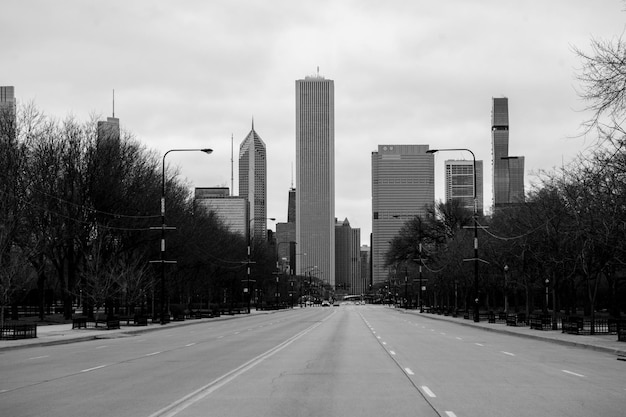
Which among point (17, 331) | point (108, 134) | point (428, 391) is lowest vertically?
point (17, 331)

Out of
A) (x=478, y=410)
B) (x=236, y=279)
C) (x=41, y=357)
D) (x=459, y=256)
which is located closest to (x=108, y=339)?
(x=41, y=357)

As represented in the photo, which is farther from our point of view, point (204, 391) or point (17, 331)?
point (17, 331)

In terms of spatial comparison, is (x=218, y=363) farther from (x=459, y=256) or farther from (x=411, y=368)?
(x=459, y=256)

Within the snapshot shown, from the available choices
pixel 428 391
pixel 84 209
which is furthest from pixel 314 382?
pixel 84 209

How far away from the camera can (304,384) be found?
16.7m

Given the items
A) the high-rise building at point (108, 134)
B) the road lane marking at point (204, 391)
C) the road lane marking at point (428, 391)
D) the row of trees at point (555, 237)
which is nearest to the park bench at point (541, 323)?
the row of trees at point (555, 237)

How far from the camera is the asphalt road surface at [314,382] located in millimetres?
13133

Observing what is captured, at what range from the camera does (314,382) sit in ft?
56.2

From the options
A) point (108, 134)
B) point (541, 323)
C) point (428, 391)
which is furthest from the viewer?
point (108, 134)

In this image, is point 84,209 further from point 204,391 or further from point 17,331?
point 204,391

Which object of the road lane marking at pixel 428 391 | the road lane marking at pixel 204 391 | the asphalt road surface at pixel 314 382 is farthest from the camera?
the road lane marking at pixel 428 391

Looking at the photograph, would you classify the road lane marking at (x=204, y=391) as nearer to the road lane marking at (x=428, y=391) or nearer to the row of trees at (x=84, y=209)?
the road lane marking at (x=428, y=391)

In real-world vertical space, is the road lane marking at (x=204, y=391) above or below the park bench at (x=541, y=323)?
above

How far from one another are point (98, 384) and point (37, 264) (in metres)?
47.3
